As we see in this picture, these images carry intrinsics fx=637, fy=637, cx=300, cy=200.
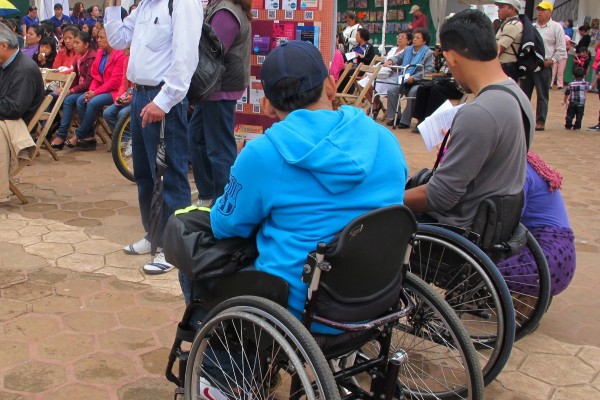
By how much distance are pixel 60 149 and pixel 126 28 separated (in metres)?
3.62

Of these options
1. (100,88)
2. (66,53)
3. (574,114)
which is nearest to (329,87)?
(100,88)

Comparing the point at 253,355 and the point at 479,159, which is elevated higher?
the point at 479,159

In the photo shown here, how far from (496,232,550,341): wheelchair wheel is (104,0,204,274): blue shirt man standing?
198 centimetres

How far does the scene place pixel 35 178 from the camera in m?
6.06

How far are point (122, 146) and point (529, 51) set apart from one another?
5.72 meters

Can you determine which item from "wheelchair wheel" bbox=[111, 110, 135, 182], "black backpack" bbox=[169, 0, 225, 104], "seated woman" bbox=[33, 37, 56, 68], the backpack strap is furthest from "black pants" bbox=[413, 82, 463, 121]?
the backpack strap

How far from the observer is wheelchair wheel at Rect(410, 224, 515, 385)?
2.50m

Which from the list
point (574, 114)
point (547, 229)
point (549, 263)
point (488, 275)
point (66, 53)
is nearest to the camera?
point (488, 275)

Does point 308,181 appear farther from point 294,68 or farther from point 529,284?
point 529,284

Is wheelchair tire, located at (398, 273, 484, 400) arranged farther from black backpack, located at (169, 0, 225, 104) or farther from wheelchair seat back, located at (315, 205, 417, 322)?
black backpack, located at (169, 0, 225, 104)

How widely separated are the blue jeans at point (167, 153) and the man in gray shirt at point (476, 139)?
5.36 feet

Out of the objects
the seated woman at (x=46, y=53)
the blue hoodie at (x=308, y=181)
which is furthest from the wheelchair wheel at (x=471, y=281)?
the seated woman at (x=46, y=53)

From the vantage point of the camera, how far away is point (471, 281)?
2.70 meters

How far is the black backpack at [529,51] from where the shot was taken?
27.9ft
